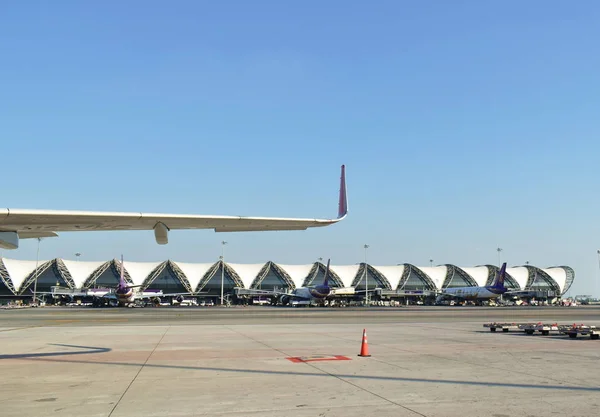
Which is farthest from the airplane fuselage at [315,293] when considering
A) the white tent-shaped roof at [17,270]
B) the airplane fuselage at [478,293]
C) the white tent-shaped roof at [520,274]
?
the white tent-shaped roof at [520,274]

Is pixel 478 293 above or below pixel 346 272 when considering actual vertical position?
below

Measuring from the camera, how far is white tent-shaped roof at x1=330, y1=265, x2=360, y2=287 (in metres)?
164

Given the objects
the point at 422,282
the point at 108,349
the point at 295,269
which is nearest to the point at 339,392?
the point at 108,349

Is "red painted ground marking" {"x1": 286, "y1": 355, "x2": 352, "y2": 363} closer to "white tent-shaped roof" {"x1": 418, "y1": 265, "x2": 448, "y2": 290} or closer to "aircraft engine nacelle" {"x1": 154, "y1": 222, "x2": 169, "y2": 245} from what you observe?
"aircraft engine nacelle" {"x1": 154, "y1": 222, "x2": 169, "y2": 245}

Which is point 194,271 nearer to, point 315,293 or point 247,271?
point 247,271

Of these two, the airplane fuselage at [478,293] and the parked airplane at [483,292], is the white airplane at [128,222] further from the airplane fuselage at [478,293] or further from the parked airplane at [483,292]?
the airplane fuselage at [478,293]

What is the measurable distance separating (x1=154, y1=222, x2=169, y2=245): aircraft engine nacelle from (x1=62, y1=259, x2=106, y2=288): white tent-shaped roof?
486 ft

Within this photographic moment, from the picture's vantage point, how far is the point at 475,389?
11250mm

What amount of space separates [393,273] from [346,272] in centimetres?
1546

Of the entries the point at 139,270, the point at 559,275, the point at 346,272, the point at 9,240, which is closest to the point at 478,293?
the point at 346,272

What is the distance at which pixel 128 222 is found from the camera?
1412cm

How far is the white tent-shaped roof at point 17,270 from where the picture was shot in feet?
465

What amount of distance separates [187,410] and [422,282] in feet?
549

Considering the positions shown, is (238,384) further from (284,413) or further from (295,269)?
(295,269)
